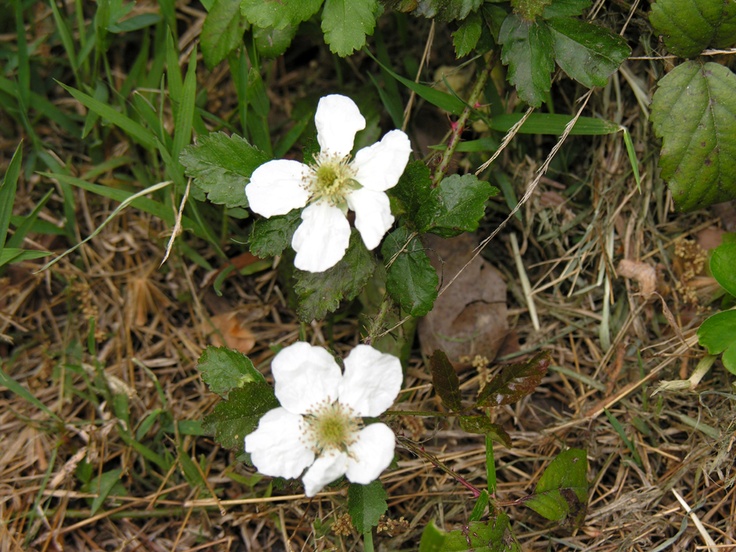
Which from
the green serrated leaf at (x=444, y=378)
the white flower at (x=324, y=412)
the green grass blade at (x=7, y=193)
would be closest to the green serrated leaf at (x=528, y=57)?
the green serrated leaf at (x=444, y=378)

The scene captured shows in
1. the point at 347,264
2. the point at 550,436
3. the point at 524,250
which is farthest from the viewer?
the point at 524,250

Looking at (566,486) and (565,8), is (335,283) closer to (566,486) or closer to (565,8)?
(566,486)

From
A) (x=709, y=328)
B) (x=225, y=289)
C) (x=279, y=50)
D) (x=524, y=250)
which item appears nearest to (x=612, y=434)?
(x=709, y=328)

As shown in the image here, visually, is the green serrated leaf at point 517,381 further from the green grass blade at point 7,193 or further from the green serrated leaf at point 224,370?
the green grass blade at point 7,193

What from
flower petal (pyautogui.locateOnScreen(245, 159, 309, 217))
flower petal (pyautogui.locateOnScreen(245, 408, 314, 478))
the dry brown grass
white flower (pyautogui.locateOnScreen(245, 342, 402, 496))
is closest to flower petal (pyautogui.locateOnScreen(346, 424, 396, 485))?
white flower (pyautogui.locateOnScreen(245, 342, 402, 496))

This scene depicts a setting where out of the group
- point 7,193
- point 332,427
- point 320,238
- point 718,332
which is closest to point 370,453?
point 332,427

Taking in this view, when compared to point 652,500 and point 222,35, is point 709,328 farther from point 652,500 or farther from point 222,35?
point 222,35
